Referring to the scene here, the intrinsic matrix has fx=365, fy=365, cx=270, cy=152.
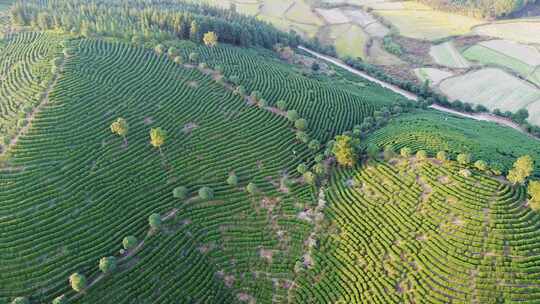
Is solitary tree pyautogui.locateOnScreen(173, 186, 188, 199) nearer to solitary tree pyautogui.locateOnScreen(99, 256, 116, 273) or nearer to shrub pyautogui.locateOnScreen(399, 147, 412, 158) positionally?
solitary tree pyautogui.locateOnScreen(99, 256, 116, 273)

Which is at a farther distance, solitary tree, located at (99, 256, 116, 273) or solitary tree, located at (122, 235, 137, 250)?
solitary tree, located at (122, 235, 137, 250)

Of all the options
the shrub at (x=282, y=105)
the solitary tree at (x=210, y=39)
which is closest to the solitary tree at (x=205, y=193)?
the shrub at (x=282, y=105)

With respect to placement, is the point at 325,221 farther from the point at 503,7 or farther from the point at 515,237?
the point at 503,7

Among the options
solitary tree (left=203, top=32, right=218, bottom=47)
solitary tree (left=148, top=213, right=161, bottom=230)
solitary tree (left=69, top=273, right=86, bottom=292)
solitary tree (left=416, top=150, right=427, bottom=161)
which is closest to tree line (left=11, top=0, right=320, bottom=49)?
solitary tree (left=203, top=32, right=218, bottom=47)

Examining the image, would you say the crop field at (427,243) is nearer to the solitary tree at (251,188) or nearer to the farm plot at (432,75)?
the solitary tree at (251,188)

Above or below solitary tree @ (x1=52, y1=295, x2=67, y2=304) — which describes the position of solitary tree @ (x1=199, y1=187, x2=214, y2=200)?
above

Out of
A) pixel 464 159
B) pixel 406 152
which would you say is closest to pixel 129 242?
pixel 406 152

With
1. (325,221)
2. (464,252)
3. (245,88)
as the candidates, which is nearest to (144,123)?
(245,88)
